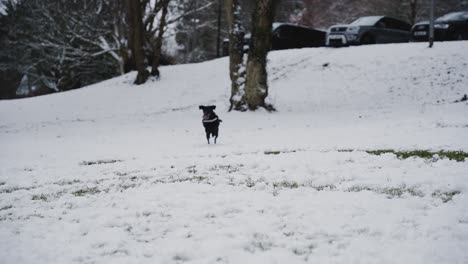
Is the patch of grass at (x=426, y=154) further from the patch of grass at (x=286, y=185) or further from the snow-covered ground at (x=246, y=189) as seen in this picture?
the patch of grass at (x=286, y=185)

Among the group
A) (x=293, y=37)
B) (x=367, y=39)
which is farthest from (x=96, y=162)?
(x=293, y=37)

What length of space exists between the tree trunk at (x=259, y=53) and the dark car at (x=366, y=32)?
9940mm

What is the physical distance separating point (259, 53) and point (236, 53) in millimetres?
1250

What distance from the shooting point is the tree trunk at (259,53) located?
15.1 m

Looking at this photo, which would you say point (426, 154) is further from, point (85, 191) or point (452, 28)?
point (452, 28)

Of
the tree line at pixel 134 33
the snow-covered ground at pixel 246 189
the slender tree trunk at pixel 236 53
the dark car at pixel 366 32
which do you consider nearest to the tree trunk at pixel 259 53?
the tree line at pixel 134 33

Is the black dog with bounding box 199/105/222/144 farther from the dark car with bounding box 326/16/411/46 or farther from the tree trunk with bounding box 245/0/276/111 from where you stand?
the dark car with bounding box 326/16/411/46

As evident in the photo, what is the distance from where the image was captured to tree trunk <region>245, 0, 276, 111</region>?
15.1 m

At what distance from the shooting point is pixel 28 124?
18.0 m

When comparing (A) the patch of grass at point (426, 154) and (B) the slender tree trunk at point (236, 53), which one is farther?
(B) the slender tree trunk at point (236, 53)

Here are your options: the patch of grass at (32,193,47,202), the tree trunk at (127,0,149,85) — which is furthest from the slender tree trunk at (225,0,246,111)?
the patch of grass at (32,193,47,202)

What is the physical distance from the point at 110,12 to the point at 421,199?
31850 millimetres

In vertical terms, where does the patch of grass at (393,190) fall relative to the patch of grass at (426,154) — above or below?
below

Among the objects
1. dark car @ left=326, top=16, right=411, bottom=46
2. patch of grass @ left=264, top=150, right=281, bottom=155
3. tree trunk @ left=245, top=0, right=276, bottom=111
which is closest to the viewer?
patch of grass @ left=264, top=150, right=281, bottom=155
